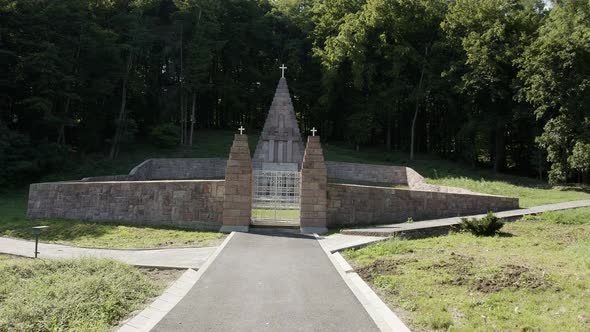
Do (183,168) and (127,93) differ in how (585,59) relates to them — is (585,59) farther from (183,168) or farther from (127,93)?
(127,93)

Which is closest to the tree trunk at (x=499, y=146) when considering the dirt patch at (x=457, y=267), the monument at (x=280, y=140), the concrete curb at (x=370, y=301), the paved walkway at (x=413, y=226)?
the monument at (x=280, y=140)

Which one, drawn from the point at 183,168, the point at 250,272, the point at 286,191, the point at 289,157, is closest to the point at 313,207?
the point at 286,191

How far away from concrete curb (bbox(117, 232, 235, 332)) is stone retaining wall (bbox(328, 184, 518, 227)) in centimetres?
556

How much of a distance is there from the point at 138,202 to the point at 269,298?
25.9 ft

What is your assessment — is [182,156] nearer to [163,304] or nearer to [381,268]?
[381,268]

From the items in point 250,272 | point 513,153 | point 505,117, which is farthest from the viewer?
point 513,153

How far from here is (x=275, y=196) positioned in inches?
540

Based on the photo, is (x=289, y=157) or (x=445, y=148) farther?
(x=445, y=148)

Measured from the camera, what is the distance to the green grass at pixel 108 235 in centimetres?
1042

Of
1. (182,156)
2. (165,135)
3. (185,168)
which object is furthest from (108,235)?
(165,135)

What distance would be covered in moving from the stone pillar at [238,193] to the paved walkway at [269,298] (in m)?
2.98

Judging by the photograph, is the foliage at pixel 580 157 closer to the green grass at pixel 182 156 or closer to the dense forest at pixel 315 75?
the dense forest at pixel 315 75

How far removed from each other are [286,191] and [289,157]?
38.2 feet

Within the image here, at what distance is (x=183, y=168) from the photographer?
1050 inches
